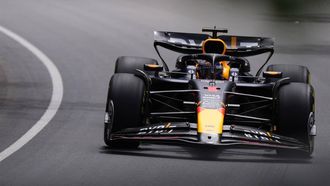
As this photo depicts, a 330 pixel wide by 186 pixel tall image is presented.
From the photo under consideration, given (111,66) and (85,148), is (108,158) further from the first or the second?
(111,66)

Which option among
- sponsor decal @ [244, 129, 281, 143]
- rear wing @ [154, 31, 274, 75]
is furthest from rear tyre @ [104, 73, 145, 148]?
rear wing @ [154, 31, 274, 75]

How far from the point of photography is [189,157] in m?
13.2

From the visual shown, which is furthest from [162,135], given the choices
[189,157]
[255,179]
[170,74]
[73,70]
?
[73,70]

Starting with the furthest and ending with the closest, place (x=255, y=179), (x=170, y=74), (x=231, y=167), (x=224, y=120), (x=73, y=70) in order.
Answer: (x=73, y=70) → (x=170, y=74) → (x=224, y=120) → (x=231, y=167) → (x=255, y=179)

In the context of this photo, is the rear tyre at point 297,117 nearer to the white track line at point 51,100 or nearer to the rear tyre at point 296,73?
the rear tyre at point 296,73

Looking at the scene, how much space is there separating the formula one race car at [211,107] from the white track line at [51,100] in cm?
118

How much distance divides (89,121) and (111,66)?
22.4 ft

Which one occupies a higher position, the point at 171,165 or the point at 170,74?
the point at 170,74

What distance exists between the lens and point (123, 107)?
1360cm

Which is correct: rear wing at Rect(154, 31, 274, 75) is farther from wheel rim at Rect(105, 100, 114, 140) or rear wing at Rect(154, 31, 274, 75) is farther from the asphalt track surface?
wheel rim at Rect(105, 100, 114, 140)

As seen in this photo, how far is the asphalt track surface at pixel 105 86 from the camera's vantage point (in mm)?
11906

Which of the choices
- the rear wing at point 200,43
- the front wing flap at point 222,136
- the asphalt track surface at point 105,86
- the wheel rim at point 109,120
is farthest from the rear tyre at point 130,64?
the front wing flap at point 222,136

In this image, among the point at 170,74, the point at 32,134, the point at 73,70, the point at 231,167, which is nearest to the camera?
the point at 231,167

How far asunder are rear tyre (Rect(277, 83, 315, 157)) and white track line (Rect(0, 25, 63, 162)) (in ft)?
10.2
